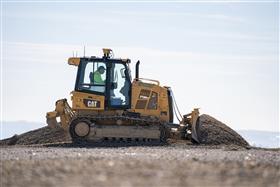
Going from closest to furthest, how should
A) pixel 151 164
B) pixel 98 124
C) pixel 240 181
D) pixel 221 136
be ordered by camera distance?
pixel 240 181 < pixel 151 164 < pixel 98 124 < pixel 221 136

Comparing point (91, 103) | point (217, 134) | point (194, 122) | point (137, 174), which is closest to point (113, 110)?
point (91, 103)

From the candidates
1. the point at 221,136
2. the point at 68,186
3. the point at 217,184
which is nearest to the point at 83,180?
the point at 68,186

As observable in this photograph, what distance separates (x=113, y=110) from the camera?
27859 mm

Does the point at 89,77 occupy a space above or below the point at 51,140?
above

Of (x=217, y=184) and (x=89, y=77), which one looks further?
(x=89, y=77)

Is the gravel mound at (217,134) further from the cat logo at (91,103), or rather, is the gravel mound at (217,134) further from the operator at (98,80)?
the operator at (98,80)

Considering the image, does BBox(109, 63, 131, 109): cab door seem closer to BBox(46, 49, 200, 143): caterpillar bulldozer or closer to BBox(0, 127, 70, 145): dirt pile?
BBox(46, 49, 200, 143): caterpillar bulldozer

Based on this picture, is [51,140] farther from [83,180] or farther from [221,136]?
[83,180]

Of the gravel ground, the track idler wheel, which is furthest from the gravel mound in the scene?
the gravel ground

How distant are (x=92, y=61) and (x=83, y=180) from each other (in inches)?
622

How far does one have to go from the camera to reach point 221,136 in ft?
102

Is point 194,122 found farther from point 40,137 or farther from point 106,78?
point 40,137

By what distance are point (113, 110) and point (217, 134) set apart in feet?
19.0

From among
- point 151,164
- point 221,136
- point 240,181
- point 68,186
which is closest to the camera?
point 68,186
